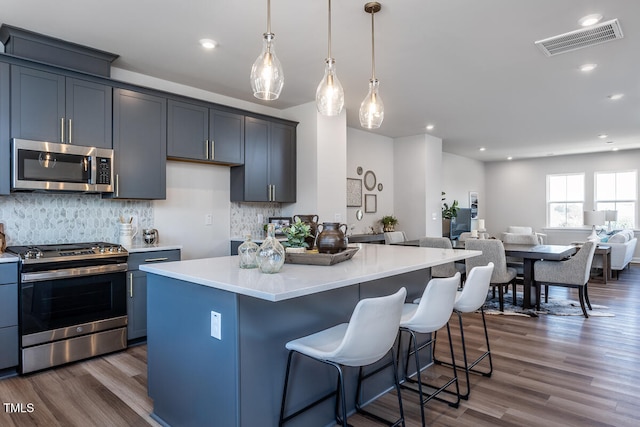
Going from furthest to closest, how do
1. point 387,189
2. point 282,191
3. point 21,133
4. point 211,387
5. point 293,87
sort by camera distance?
point 387,189, point 282,191, point 293,87, point 21,133, point 211,387

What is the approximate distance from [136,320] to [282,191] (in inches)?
90.3

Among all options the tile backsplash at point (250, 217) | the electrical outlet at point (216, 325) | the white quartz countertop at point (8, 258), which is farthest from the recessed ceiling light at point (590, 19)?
the white quartz countertop at point (8, 258)

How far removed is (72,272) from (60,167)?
2.87 ft

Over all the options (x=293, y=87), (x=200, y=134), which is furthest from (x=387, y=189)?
(x=200, y=134)

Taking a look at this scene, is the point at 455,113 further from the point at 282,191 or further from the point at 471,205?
the point at 471,205

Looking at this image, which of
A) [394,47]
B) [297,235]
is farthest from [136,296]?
[394,47]

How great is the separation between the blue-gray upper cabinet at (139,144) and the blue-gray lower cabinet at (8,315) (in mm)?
1022

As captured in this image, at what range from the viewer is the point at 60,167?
10.5ft

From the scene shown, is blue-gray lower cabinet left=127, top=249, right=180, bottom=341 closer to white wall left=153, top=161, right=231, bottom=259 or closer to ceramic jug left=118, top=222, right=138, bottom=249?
ceramic jug left=118, top=222, right=138, bottom=249

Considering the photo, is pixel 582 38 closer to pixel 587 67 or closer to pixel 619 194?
pixel 587 67

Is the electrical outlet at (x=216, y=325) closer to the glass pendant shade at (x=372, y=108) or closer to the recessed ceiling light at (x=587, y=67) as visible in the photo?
the glass pendant shade at (x=372, y=108)

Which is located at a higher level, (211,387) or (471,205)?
(471,205)

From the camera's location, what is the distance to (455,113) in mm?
5695

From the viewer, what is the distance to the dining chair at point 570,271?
4496 millimetres
